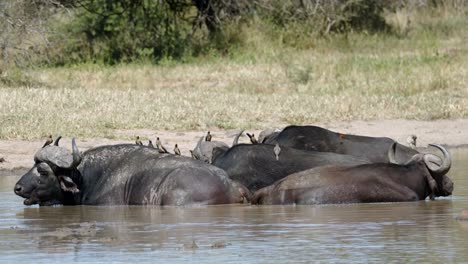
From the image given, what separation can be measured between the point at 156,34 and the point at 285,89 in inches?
224

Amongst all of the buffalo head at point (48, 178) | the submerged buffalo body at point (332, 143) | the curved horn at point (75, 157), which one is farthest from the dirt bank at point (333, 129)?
the curved horn at point (75, 157)

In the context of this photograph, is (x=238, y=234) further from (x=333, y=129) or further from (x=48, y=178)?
(x=333, y=129)

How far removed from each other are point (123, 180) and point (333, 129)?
6.58 m

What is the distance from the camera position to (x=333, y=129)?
16.9 m

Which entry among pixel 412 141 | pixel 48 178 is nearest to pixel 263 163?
pixel 48 178

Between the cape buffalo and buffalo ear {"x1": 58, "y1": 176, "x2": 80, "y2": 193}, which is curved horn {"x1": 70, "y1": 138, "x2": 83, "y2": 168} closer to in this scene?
buffalo ear {"x1": 58, "y1": 176, "x2": 80, "y2": 193}

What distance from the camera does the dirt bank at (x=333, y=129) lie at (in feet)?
47.2

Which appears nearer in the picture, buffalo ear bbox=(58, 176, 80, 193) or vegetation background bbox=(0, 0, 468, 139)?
buffalo ear bbox=(58, 176, 80, 193)

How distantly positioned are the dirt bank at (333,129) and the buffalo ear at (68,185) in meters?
3.17

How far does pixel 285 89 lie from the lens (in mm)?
20719

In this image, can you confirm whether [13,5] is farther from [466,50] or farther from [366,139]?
[366,139]

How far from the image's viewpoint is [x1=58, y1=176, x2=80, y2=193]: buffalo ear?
10.9 m

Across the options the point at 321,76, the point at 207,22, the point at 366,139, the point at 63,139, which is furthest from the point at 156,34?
the point at 366,139

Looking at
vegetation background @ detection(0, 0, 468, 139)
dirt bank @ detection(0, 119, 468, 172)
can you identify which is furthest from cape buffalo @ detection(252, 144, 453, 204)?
vegetation background @ detection(0, 0, 468, 139)
